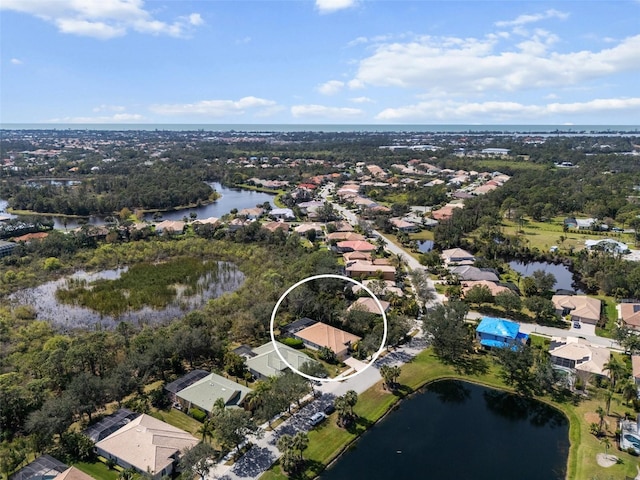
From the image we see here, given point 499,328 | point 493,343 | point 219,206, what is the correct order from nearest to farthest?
point 493,343
point 499,328
point 219,206

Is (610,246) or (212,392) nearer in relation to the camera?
(212,392)

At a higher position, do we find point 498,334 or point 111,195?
point 111,195

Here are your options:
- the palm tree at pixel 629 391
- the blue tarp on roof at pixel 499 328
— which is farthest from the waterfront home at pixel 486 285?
the palm tree at pixel 629 391

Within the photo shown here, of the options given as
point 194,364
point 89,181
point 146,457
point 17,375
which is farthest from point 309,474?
point 89,181

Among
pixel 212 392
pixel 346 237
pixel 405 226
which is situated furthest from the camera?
pixel 405 226

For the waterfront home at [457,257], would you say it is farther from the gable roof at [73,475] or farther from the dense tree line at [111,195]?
the dense tree line at [111,195]

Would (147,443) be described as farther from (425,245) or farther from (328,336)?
(425,245)

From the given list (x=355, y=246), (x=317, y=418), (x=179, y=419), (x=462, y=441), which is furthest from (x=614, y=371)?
(x=355, y=246)

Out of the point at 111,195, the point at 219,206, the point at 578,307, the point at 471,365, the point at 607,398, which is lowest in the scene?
the point at 471,365

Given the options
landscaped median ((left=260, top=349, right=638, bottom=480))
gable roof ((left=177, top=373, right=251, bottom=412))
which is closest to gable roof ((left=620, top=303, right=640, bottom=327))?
landscaped median ((left=260, top=349, right=638, bottom=480))
